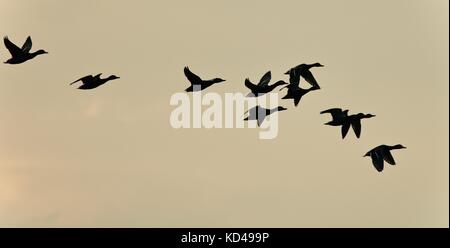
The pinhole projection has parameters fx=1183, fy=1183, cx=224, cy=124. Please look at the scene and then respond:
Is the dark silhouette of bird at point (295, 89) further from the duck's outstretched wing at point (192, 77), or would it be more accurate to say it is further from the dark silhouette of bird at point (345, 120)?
the duck's outstretched wing at point (192, 77)

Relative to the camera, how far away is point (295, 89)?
60500 mm

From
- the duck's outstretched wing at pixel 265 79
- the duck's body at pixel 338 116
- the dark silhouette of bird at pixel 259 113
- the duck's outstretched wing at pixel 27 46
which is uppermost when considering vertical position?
the duck's outstretched wing at pixel 27 46

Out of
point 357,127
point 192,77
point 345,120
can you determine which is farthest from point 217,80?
point 357,127

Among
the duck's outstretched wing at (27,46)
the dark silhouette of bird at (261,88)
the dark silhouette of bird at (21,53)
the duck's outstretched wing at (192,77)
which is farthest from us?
the dark silhouette of bird at (261,88)

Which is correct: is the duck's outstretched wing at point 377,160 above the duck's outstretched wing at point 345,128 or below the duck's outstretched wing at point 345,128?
below

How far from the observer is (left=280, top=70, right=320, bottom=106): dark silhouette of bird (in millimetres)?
60156

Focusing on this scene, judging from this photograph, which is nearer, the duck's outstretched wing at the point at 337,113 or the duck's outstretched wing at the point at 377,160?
the duck's outstretched wing at the point at 377,160

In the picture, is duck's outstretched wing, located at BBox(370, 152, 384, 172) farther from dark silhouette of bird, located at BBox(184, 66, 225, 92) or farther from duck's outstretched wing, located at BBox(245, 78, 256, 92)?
dark silhouette of bird, located at BBox(184, 66, 225, 92)

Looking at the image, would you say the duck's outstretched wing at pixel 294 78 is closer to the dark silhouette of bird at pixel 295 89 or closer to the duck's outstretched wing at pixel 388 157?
the dark silhouette of bird at pixel 295 89

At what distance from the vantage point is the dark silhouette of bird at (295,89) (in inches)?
2368

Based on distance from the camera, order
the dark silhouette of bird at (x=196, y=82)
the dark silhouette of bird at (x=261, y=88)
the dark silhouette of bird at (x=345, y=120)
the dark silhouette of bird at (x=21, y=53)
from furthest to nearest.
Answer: the dark silhouette of bird at (x=345, y=120), the dark silhouette of bird at (x=261, y=88), the dark silhouette of bird at (x=196, y=82), the dark silhouette of bird at (x=21, y=53)

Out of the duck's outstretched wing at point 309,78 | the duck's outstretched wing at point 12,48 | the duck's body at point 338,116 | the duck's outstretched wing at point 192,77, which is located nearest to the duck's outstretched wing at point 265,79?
the duck's outstretched wing at point 309,78
